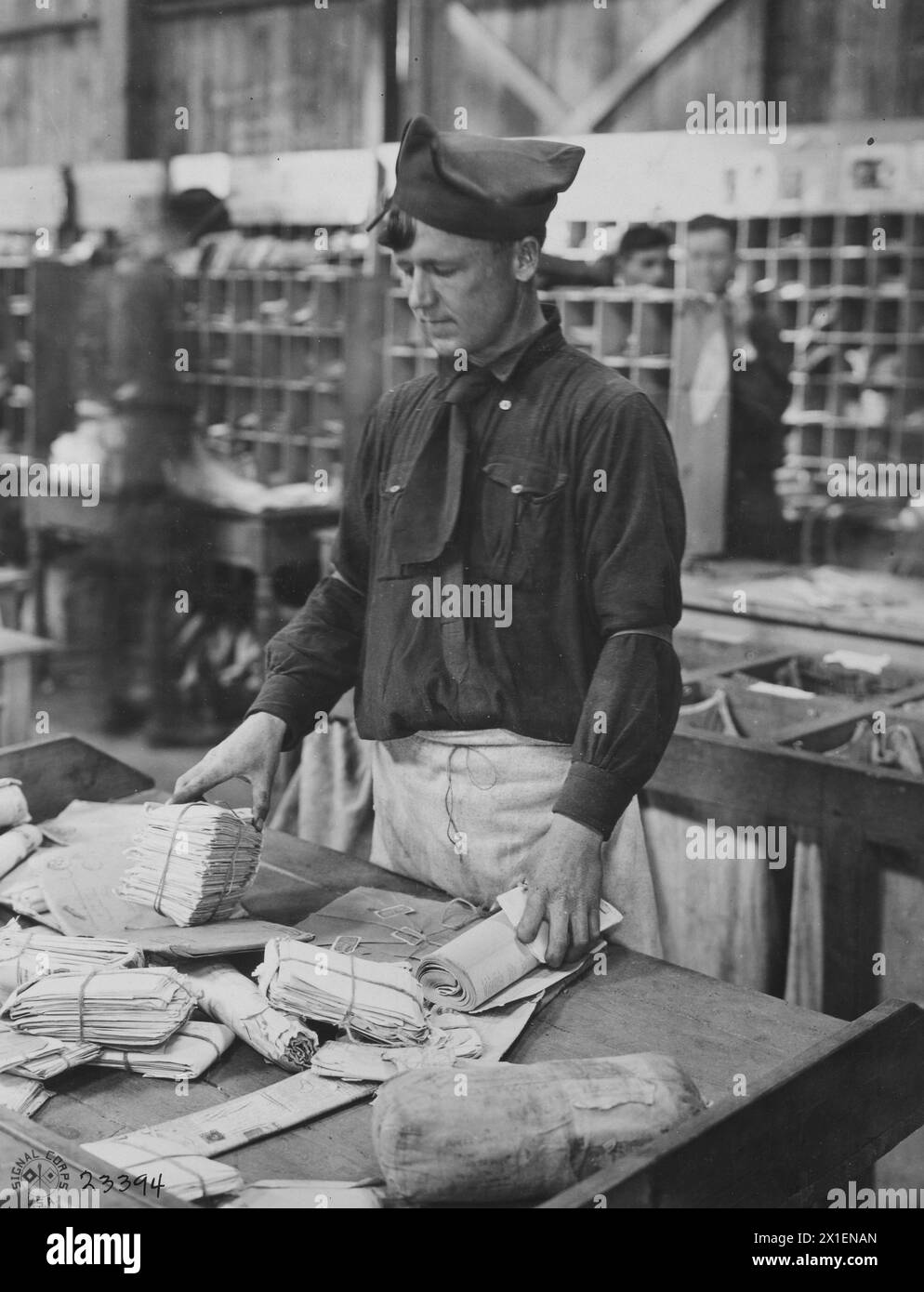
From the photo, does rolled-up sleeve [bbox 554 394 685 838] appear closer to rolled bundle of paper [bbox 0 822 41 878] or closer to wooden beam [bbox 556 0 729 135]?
rolled bundle of paper [bbox 0 822 41 878]

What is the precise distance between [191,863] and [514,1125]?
758 millimetres

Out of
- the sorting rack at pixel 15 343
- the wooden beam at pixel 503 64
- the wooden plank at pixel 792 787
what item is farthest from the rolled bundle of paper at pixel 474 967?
the sorting rack at pixel 15 343

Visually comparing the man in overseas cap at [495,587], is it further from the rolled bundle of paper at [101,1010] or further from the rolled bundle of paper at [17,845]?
the rolled bundle of paper at [101,1010]

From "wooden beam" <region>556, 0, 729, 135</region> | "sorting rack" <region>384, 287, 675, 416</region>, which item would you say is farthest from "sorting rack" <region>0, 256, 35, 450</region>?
"wooden beam" <region>556, 0, 729, 135</region>

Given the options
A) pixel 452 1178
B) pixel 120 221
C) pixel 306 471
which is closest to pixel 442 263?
pixel 452 1178

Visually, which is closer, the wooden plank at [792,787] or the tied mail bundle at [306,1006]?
the tied mail bundle at [306,1006]

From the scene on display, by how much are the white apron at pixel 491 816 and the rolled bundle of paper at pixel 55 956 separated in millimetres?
596

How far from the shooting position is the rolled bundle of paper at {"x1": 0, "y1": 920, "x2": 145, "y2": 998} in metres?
1.94

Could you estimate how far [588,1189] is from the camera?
4.62 ft

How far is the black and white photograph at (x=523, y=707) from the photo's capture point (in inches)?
63.4

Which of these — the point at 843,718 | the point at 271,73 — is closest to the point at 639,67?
the point at 271,73

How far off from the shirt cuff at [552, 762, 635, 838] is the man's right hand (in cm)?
48

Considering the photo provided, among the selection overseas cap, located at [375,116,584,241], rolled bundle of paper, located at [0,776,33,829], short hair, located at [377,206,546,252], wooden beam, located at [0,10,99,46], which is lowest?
rolled bundle of paper, located at [0,776,33,829]

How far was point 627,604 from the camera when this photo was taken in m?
2.20
